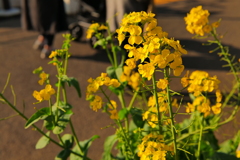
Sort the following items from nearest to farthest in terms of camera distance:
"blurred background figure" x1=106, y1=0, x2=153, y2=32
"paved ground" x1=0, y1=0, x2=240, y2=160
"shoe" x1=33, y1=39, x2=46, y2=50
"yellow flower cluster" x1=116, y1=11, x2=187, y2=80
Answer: "yellow flower cluster" x1=116, y1=11, x2=187, y2=80, "paved ground" x1=0, y1=0, x2=240, y2=160, "blurred background figure" x1=106, y1=0, x2=153, y2=32, "shoe" x1=33, y1=39, x2=46, y2=50

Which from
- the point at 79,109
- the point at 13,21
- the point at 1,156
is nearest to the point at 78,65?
the point at 79,109

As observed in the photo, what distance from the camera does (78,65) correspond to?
3785 millimetres

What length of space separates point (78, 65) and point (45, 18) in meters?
0.63

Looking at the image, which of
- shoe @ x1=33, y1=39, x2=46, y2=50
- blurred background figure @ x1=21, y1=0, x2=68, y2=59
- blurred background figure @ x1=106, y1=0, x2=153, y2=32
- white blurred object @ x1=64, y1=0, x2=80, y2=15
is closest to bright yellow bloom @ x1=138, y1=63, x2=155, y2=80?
blurred background figure @ x1=106, y1=0, x2=153, y2=32

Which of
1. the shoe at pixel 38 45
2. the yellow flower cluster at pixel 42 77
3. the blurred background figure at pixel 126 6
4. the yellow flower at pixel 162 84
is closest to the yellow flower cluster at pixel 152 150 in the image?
Result: the yellow flower at pixel 162 84

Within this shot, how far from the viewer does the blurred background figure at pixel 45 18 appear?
380 centimetres

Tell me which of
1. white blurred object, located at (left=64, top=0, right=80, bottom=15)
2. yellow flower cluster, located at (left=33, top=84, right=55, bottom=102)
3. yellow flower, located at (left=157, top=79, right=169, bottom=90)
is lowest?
white blurred object, located at (left=64, top=0, right=80, bottom=15)

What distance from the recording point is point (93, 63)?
3797mm

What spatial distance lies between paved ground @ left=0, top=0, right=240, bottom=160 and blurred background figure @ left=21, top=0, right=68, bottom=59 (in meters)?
0.23

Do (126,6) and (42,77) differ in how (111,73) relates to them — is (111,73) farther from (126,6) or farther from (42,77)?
(126,6)

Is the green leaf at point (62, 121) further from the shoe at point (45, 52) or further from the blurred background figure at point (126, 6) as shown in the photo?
the shoe at point (45, 52)

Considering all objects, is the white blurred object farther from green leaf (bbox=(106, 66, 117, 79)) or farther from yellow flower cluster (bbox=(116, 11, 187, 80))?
yellow flower cluster (bbox=(116, 11, 187, 80))

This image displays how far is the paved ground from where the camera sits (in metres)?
→ 2.57

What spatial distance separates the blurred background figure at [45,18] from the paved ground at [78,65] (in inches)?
9.1
